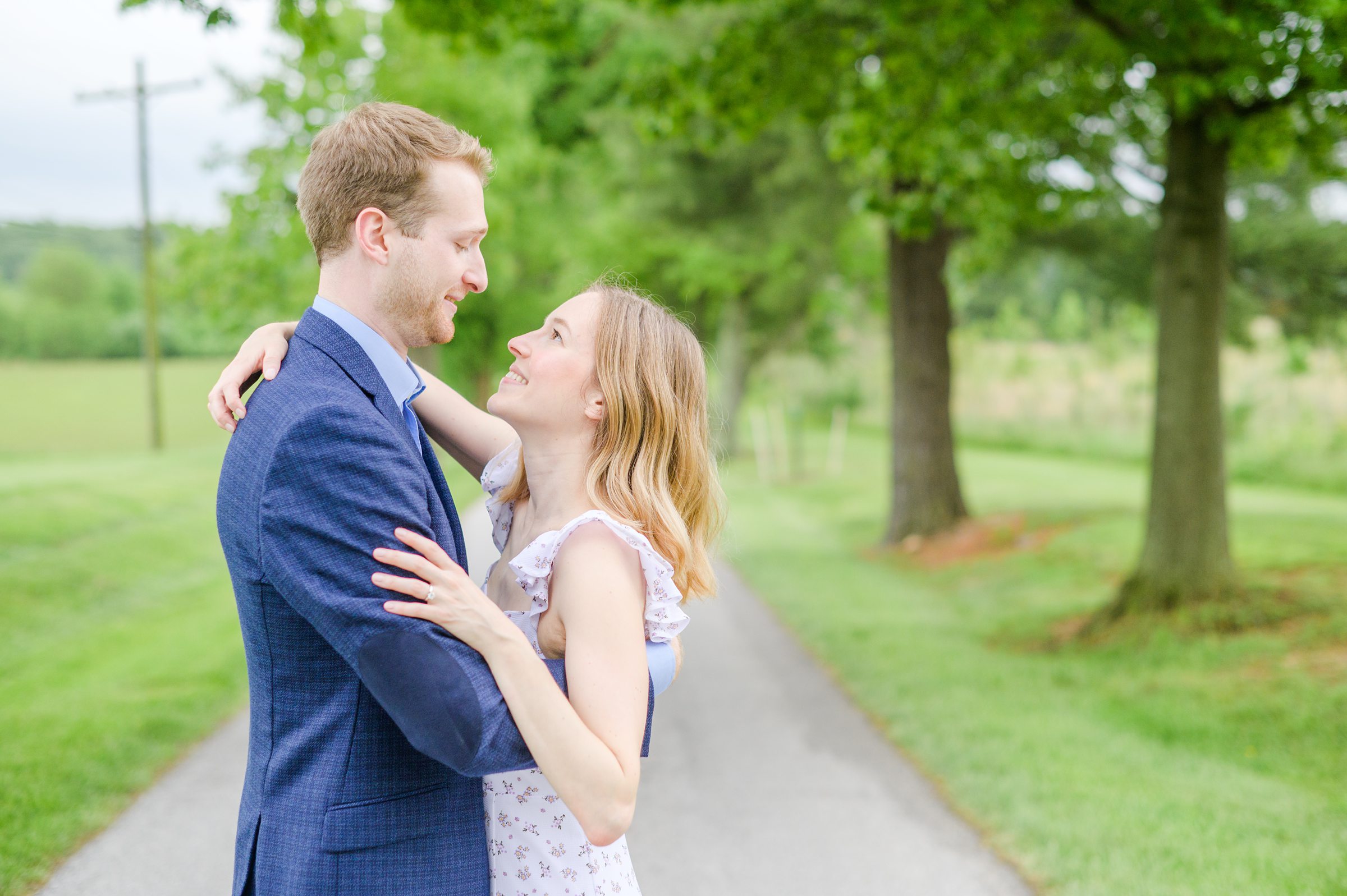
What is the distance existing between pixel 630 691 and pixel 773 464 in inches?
1086

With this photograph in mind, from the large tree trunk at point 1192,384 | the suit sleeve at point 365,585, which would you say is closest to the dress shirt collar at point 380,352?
the suit sleeve at point 365,585

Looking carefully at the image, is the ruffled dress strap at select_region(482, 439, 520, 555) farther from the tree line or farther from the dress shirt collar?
the tree line

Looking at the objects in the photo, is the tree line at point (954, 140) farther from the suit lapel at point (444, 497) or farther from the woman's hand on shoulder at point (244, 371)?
the suit lapel at point (444, 497)

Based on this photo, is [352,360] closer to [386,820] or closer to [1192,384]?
[386,820]

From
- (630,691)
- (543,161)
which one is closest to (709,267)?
(543,161)

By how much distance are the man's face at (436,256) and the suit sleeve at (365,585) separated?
365 millimetres

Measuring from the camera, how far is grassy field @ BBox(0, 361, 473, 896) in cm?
513

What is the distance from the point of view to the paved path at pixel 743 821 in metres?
4.48

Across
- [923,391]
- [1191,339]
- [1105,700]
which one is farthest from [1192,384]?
[923,391]

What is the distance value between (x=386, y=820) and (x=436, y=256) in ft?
3.12

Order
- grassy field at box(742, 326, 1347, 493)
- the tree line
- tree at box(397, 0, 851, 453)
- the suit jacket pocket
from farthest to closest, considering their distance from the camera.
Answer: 1. grassy field at box(742, 326, 1347, 493)
2. tree at box(397, 0, 851, 453)
3. the tree line
4. the suit jacket pocket

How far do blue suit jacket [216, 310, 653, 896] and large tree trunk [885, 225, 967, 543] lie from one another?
1298cm

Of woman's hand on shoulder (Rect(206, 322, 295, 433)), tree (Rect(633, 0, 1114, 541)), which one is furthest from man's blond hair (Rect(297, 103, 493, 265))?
tree (Rect(633, 0, 1114, 541))

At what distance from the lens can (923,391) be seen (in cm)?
1438
